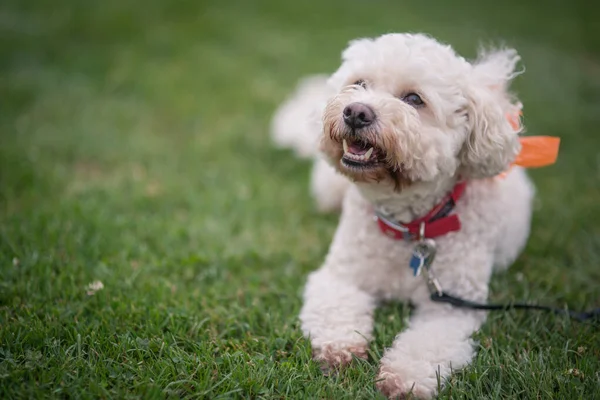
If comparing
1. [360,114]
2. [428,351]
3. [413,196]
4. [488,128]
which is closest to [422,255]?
[413,196]

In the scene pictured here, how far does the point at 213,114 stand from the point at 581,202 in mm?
3939

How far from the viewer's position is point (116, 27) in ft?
26.0

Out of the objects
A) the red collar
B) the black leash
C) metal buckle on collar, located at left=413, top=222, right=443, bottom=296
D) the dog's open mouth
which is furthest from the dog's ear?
the black leash

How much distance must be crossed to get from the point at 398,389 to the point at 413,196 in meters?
1.04

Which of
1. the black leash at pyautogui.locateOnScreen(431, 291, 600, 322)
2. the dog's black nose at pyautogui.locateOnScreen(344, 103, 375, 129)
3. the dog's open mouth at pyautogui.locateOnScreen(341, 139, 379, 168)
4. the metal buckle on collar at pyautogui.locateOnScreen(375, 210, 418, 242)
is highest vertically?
the dog's black nose at pyautogui.locateOnScreen(344, 103, 375, 129)

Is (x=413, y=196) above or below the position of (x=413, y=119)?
below

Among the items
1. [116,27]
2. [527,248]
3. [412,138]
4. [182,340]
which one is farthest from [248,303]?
[116,27]

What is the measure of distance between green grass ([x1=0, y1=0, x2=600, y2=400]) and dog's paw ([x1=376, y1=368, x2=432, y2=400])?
6cm

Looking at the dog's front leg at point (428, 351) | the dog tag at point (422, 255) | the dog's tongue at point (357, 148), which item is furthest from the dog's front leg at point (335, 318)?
the dog's tongue at point (357, 148)

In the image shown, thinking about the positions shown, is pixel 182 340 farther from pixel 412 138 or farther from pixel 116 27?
pixel 116 27

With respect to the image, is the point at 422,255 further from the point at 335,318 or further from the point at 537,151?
the point at 537,151

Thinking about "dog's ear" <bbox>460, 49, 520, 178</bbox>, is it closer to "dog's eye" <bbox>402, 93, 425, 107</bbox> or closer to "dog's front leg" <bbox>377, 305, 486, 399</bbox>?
"dog's eye" <bbox>402, 93, 425, 107</bbox>

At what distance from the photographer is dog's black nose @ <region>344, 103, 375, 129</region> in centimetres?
259

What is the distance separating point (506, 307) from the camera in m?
3.12
